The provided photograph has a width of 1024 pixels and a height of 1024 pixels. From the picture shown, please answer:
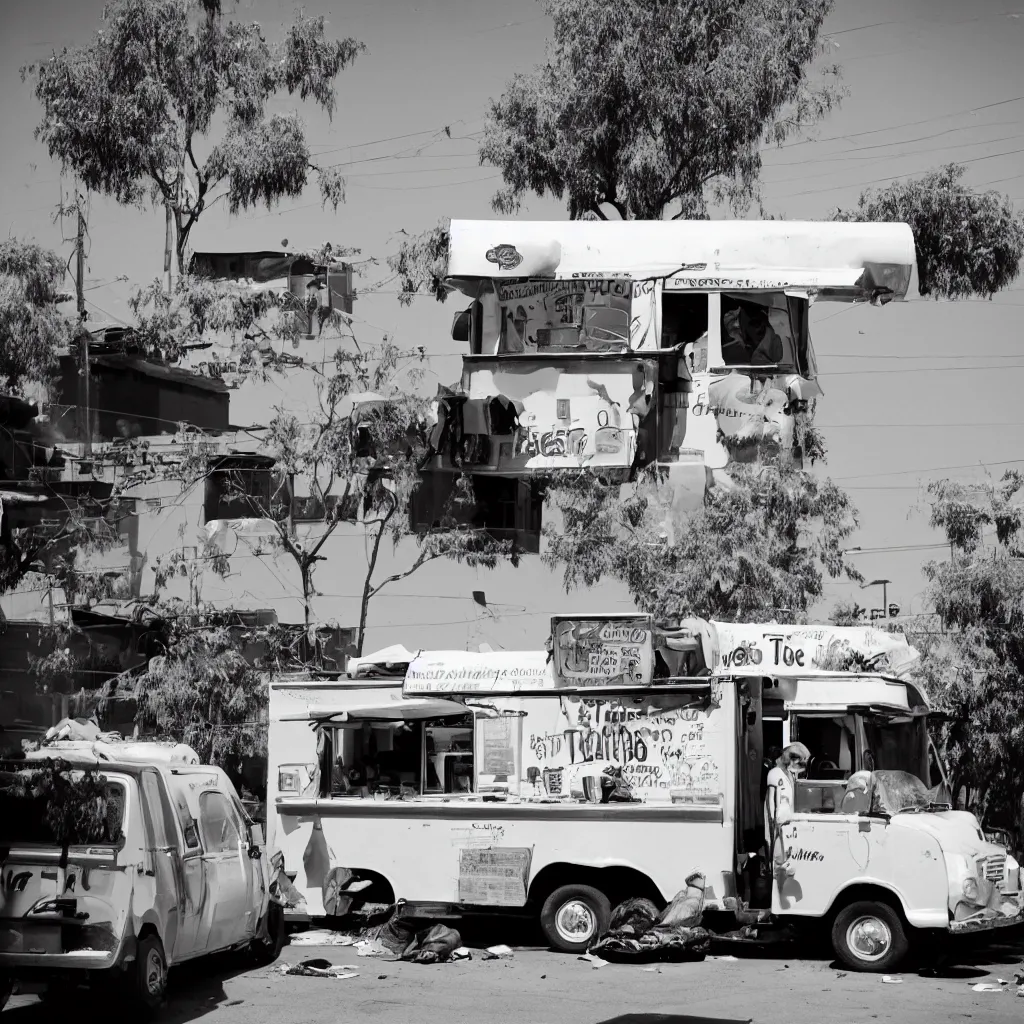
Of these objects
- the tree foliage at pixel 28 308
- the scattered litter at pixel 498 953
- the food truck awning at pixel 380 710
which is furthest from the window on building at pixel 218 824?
the tree foliage at pixel 28 308

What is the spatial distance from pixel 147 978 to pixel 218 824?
2.24 meters

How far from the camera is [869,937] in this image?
43.5 feet

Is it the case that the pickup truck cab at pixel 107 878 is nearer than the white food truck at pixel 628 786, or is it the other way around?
the pickup truck cab at pixel 107 878

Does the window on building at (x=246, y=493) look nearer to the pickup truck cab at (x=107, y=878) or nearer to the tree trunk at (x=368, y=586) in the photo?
the tree trunk at (x=368, y=586)

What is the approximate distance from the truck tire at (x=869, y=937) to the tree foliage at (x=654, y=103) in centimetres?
1063

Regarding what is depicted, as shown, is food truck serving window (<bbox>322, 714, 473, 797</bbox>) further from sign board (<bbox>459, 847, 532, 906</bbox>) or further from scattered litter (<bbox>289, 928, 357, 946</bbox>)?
scattered litter (<bbox>289, 928, 357, 946</bbox>)

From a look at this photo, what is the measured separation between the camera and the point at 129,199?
83.7 feet

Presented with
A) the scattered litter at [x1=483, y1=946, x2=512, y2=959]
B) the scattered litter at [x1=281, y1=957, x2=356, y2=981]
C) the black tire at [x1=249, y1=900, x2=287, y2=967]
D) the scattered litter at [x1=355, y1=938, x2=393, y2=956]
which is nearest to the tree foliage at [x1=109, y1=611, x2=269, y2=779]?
the scattered litter at [x1=355, y1=938, x2=393, y2=956]

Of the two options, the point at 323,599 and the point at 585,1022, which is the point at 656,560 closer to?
the point at 323,599

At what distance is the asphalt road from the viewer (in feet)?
35.0

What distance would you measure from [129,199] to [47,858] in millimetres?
17850

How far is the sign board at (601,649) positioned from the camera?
15.1 meters

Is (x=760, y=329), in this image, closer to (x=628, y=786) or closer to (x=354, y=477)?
(x=628, y=786)

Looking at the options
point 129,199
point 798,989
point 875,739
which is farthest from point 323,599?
point 798,989
